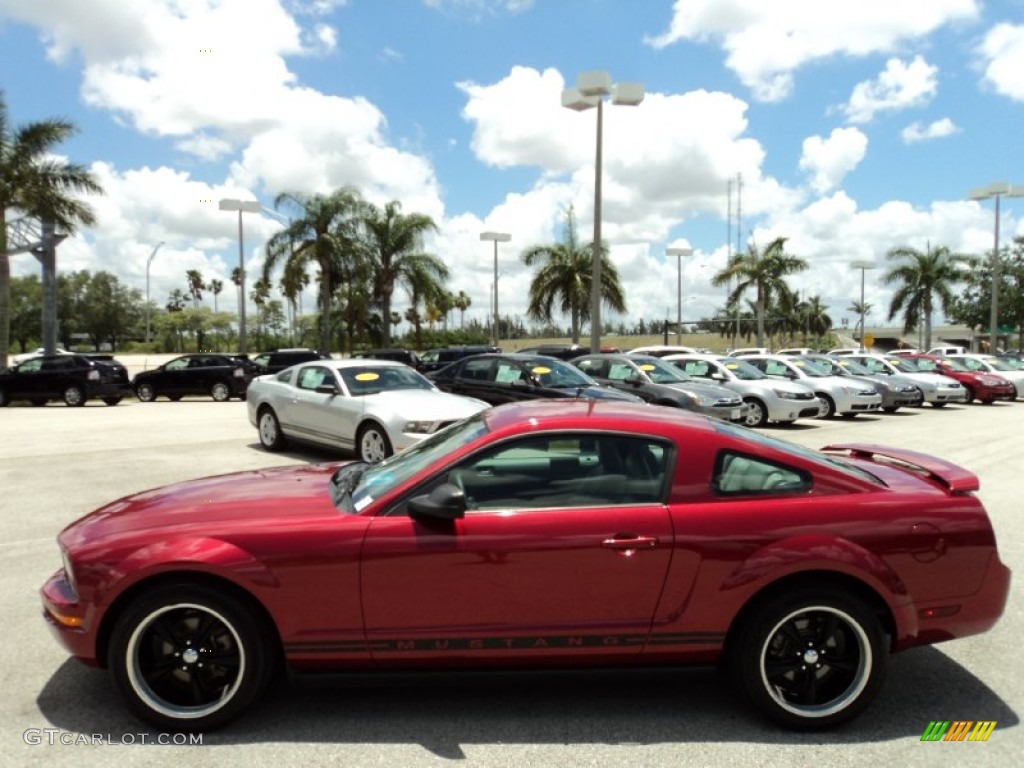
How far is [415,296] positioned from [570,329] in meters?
6.99

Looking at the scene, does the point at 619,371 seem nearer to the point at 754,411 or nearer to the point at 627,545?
the point at 754,411

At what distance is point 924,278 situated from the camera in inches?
1682

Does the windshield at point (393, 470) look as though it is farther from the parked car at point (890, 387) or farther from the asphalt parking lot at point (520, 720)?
the parked car at point (890, 387)

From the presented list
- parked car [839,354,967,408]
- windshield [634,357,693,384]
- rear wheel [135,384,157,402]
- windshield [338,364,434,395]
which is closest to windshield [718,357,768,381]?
windshield [634,357,693,384]

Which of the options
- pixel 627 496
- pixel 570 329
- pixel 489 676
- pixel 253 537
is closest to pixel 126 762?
pixel 253 537

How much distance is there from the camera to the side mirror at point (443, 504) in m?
3.30

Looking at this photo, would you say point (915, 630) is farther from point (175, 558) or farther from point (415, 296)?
point (415, 296)

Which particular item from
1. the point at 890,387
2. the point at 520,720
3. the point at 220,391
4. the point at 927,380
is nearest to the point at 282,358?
the point at 220,391

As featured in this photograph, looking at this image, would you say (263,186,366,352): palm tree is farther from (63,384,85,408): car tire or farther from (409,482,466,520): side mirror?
(409,482,466,520): side mirror

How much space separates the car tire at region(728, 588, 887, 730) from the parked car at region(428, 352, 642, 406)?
8.98 meters

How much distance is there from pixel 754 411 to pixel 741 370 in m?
1.53

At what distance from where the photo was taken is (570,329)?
33969mm

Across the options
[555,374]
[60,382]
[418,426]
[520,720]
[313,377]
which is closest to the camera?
[520,720]

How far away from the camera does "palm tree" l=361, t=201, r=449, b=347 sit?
34.2 m
